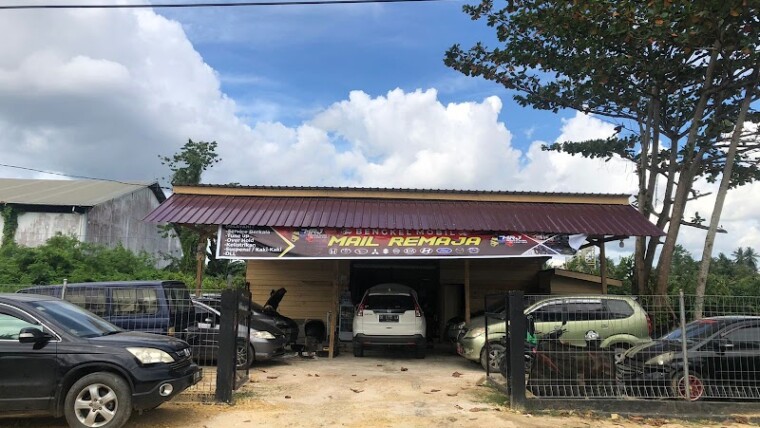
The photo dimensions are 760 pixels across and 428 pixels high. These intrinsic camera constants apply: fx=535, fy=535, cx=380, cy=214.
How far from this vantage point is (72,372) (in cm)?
592

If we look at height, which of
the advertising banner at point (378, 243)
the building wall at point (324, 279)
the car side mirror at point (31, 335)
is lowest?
the car side mirror at point (31, 335)

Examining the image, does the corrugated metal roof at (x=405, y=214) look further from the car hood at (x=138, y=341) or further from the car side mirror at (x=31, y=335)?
the car side mirror at (x=31, y=335)

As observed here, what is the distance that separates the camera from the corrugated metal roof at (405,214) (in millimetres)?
12805

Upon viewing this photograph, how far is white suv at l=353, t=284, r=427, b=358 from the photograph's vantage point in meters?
12.3

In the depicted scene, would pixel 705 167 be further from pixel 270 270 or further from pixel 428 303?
pixel 270 270

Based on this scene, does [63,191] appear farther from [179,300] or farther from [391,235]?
[179,300]

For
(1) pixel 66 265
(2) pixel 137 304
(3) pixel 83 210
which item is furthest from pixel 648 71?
(3) pixel 83 210

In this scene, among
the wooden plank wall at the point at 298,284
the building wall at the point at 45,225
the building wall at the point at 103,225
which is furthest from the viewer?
the building wall at the point at 103,225

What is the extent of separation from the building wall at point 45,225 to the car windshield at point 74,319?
826 inches

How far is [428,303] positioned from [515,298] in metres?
9.80

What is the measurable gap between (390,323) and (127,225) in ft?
74.3

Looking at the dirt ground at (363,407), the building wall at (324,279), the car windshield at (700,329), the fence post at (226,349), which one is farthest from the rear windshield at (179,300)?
the building wall at (324,279)

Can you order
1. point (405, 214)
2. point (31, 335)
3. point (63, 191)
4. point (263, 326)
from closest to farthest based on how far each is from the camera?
1. point (31, 335)
2. point (263, 326)
3. point (405, 214)
4. point (63, 191)

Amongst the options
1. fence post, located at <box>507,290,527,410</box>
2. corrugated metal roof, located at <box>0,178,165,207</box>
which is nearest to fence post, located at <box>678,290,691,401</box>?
fence post, located at <box>507,290,527,410</box>
